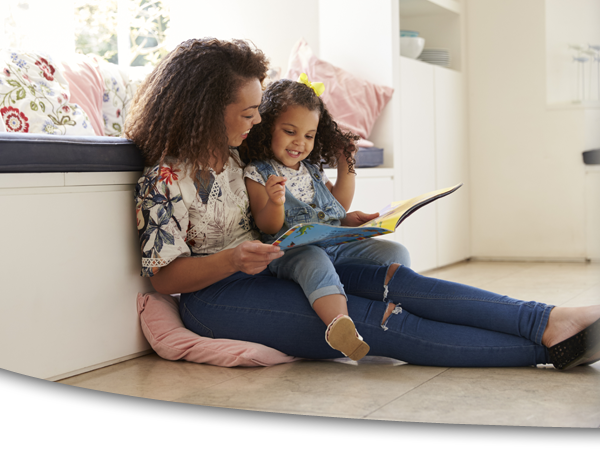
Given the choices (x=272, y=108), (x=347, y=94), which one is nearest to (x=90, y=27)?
(x=347, y=94)

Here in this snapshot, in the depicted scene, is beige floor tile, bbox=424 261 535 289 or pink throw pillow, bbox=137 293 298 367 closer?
pink throw pillow, bbox=137 293 298 367

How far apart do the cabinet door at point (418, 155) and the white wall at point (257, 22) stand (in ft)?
1.56

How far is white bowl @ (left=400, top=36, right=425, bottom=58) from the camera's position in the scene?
118 inches

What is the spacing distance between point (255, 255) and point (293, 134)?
1.27 feet

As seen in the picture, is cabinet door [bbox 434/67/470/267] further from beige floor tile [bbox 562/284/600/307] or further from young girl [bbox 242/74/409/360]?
young girl [bbox 242/74/409/360]

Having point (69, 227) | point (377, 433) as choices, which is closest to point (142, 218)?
point (69, 227)

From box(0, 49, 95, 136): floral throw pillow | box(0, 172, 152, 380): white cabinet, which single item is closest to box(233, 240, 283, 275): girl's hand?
box(0, 172, 152, 380): white cabinet

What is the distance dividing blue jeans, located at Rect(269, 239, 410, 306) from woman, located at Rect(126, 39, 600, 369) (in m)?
0.04

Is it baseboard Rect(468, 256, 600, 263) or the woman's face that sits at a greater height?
the woman's face

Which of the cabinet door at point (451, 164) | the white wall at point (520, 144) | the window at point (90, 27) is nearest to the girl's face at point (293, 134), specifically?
the window at point (90, 27)

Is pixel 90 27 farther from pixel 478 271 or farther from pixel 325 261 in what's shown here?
pixel 325 261

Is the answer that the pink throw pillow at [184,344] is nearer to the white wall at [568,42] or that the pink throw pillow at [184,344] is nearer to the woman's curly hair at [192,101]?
the woman's curly hair at [192,101]

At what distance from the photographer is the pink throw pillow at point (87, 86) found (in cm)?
212

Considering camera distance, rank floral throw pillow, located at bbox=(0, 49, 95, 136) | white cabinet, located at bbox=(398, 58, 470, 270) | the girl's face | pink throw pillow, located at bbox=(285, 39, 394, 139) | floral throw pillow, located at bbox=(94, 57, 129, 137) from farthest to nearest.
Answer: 1. white cabinet, located at bbox=(398, 58, 470, 270)
2. pink throw pillow, located at bbox=(285, 39, 394, 139)
3. floral throw pillow, located at bbox=(94, 57, 129, 137)
4. floral throw pillow, located at bbox=(0, 49, 95, 136)
5. the girl's face
